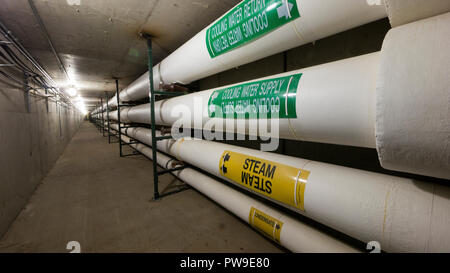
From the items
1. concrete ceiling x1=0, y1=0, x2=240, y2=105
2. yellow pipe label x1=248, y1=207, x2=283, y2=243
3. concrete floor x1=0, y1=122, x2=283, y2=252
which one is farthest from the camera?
concrete ceiling x1=0, y1=0, x2=240, y2=105

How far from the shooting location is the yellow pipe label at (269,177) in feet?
3.22

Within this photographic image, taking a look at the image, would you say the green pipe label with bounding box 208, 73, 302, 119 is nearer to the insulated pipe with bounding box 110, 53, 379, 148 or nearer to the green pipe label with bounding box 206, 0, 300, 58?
the insulated pipe with bounding box 110, 53, 379, 148

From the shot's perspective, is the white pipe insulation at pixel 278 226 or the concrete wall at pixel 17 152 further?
the concrete wall at pixel 17 152

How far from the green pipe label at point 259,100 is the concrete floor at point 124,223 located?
40.6 inches

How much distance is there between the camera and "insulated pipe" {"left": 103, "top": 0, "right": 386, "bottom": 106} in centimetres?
80

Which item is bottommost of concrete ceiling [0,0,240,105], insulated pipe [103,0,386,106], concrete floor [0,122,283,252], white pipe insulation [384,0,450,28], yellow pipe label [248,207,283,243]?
concrete floor [0,122,283,252]

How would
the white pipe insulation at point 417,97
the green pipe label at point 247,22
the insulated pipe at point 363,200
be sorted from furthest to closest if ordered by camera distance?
the green pipe label at point 247,22, the insulated pipe at point 363,200, the white pipe insulation at point 417,97

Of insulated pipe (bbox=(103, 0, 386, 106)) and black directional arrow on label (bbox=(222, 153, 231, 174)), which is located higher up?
insulated pipe (bbox=(103, 0, 386, 106))

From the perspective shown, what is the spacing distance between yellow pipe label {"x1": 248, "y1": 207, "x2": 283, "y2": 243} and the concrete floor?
185mm

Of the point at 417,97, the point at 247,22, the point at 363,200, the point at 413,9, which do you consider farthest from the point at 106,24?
the point at 363,200

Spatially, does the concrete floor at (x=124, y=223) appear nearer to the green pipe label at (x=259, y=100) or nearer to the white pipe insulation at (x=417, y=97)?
the green pipe label at (x=259, y=100)

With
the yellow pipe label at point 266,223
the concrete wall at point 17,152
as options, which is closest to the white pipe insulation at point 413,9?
the yellow pipe label at point 266,223

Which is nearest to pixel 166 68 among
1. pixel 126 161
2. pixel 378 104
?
pixel 378 104

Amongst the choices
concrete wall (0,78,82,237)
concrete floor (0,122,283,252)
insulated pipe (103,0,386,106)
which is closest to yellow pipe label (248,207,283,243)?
concrete floor (0,122,283,252)
